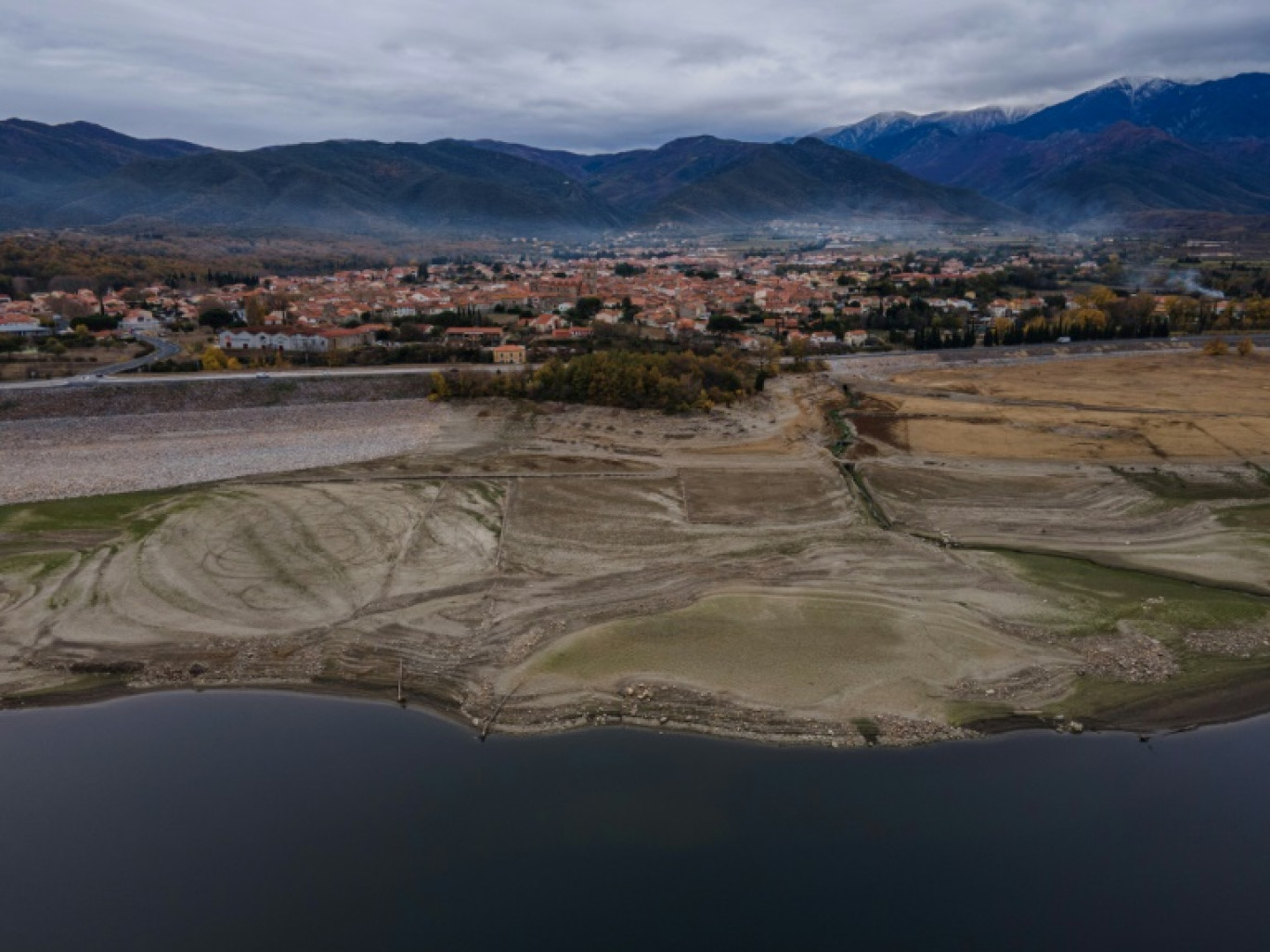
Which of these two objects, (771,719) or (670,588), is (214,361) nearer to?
(670,588)

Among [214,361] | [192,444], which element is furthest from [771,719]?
[214,361]

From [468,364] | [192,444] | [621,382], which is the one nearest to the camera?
[192,444]

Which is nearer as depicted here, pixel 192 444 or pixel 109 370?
pixel 192 444

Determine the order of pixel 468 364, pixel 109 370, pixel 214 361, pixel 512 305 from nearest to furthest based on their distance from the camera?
pixel 109 370, pixel 214 361, pixel 468 364, pixel 512 305

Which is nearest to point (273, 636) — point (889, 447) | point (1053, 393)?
point (889, 447)

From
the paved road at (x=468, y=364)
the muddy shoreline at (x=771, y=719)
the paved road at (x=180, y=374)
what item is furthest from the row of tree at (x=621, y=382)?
the muddy shoreline at (x=771, y=719)

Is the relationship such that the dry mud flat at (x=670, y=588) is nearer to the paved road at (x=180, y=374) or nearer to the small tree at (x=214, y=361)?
the paved road at (x=180, y=374)
